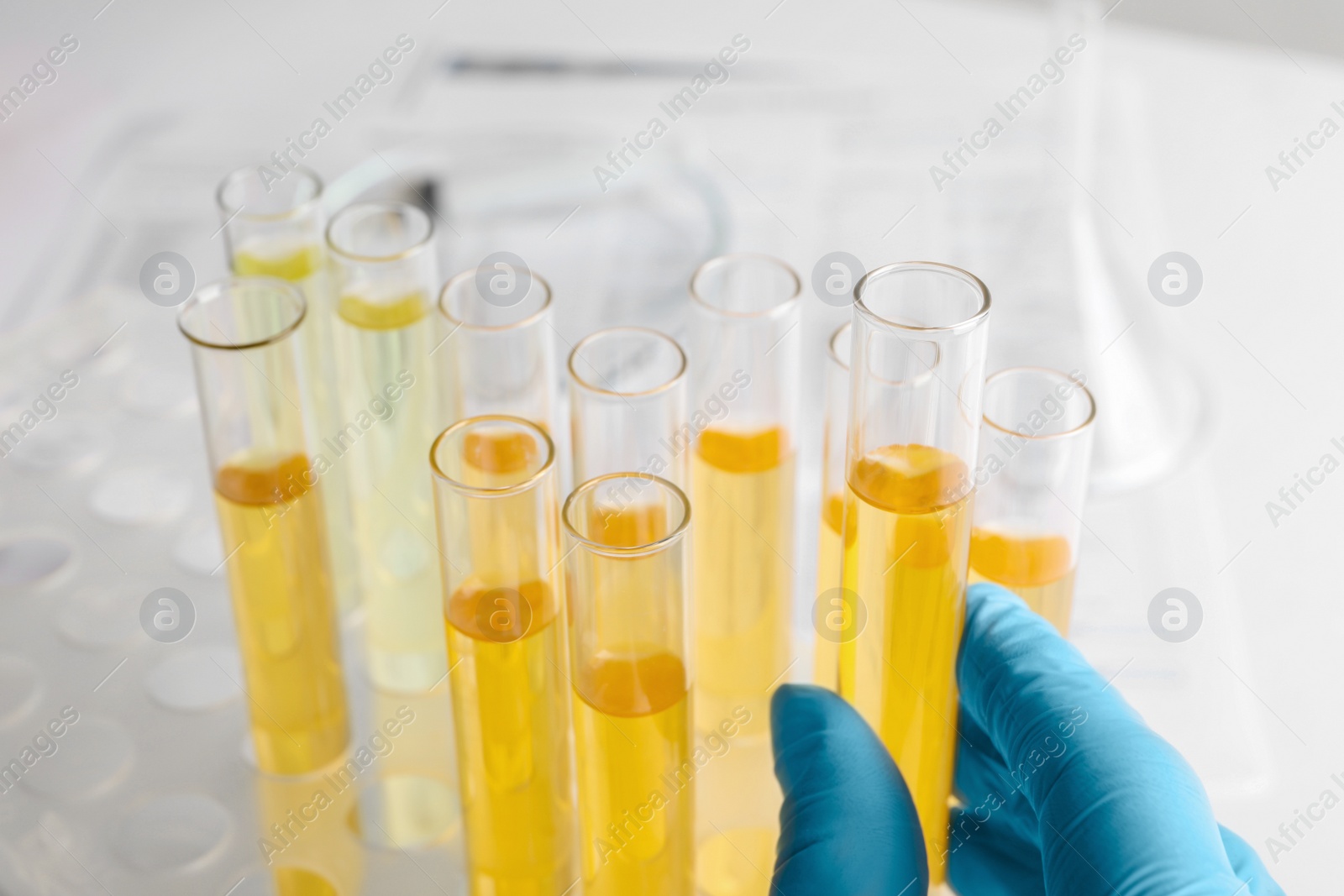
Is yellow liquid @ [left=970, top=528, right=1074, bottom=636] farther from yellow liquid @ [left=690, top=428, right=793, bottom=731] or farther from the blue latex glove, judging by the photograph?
→ yellow liquid @ [left=690, top=428, right=793, bottom=731]

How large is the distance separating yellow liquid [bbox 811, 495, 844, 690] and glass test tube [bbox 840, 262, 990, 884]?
0.07 meters

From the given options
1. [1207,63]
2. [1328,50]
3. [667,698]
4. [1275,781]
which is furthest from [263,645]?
[1328,50]

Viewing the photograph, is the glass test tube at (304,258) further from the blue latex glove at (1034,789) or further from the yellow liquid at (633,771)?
the blue latex glove at (1034,789)

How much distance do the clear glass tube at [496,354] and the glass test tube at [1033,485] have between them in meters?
0.36

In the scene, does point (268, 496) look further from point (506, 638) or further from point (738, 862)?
point (738, 862)

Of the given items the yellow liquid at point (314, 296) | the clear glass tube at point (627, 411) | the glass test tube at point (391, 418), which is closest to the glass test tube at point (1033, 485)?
the clear glass tube at point (627, 411)

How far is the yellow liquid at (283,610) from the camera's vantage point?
1004mm

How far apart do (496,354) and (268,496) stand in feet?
0.74

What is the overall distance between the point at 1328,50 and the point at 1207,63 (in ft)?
0.75

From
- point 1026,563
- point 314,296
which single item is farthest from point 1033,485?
point 314,296

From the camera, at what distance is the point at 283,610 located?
3.39 ft

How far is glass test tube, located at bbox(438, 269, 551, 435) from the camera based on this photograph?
0.97 meters

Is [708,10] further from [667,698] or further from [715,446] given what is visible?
[667,698]

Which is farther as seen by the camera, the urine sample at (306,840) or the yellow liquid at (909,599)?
the urine sample at (306,840)
